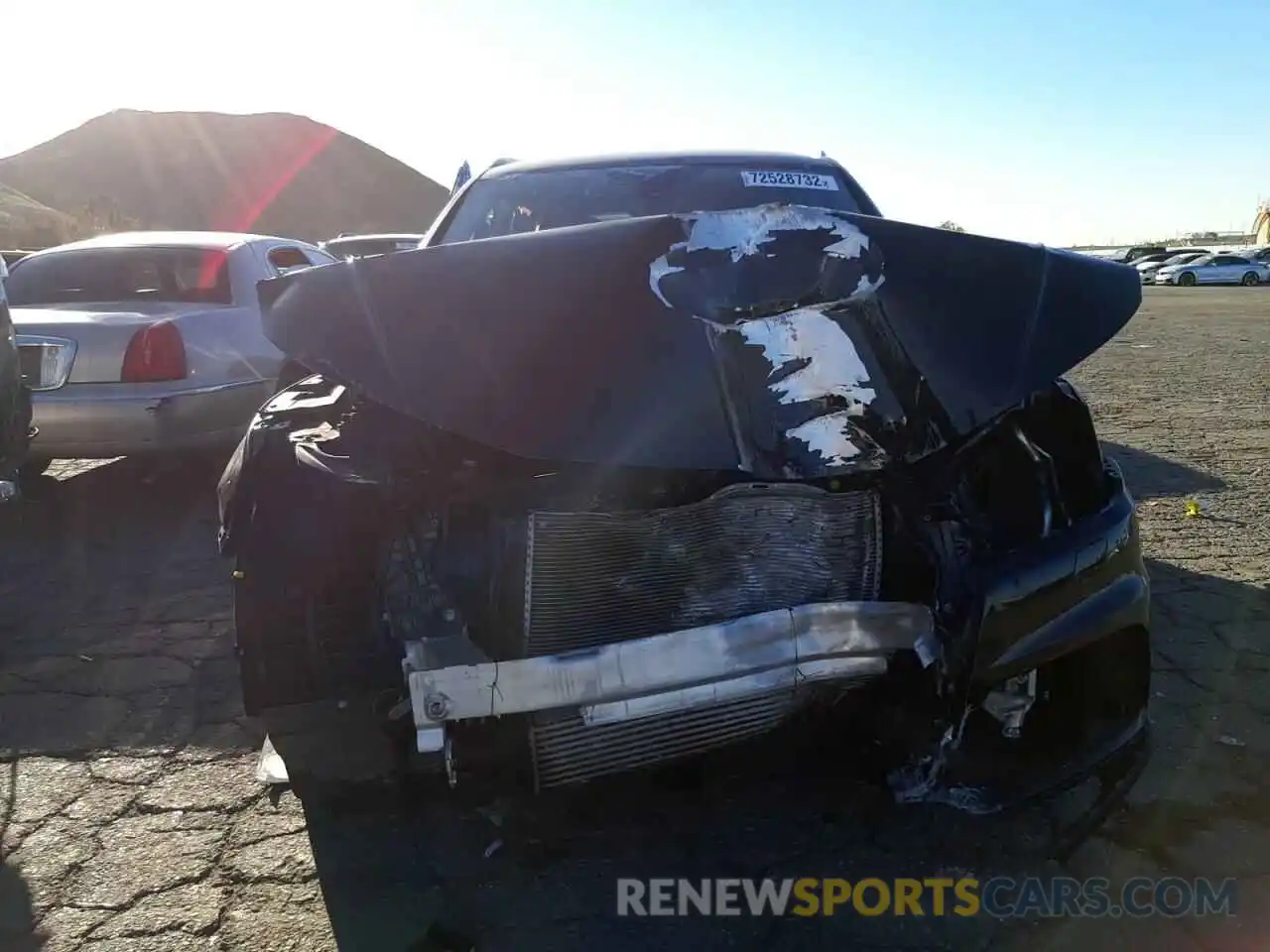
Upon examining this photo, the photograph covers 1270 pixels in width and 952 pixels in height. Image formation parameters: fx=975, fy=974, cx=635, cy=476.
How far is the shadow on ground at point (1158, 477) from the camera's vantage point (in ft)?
17.2

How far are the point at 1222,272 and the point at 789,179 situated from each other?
40729 mm

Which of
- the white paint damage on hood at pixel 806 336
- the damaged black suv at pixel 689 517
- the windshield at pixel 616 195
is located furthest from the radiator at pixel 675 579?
the windshield at pixel 616 195

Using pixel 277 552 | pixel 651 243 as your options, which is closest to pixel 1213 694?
pixel 651 243

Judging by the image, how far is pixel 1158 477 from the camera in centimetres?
553

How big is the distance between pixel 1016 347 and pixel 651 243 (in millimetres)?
802

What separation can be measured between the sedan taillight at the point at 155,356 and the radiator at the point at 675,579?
3942 mm

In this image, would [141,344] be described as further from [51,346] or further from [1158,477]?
[1158,477]

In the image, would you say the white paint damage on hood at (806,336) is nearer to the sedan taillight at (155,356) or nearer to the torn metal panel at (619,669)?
the torn metal panel at (619,669)

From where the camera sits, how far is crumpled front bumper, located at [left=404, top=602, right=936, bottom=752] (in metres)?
1.77

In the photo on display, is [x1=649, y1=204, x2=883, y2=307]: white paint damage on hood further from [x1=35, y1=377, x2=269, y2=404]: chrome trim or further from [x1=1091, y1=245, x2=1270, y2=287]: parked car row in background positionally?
[x1=1091, y1=245, x2=1270, y2=287]: parked car row in background

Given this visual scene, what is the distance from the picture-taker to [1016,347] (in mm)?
2059

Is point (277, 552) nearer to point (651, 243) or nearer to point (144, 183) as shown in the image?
point (651, 243)

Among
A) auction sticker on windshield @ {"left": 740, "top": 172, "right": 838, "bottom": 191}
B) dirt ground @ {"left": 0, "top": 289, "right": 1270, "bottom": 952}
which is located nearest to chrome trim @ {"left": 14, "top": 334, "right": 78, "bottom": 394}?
dirt ground @ {"left": 0, "top": 289, "right": 1270, "bottom": 952}

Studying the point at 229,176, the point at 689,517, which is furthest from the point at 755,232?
the point at 229,176
